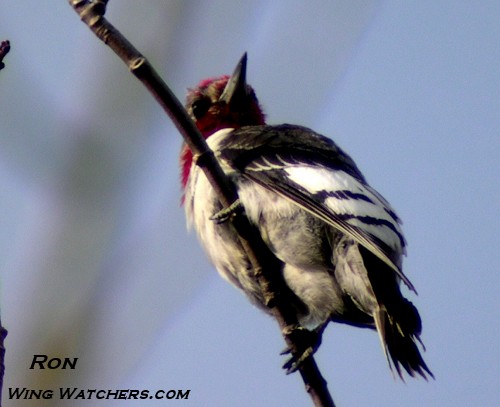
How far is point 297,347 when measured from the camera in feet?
11.8

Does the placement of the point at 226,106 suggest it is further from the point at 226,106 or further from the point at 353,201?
the point at 353,201

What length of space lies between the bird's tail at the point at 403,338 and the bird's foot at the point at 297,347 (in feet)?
1.20

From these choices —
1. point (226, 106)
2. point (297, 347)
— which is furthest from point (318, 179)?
point (226, 106)

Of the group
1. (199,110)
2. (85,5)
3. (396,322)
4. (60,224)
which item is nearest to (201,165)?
(85,5)

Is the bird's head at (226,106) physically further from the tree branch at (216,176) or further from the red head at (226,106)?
the tree branch at (216,176)

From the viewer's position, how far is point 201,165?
3035 mm

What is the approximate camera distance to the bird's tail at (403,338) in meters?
3.28

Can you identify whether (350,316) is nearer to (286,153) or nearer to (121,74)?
(286,153)

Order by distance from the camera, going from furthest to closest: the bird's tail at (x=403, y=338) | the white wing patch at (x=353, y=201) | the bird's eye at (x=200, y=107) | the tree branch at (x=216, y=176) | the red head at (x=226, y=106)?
the bird's eye at (x=200, y=107), the red head at (x=226, y=106), the white wing patch at (x=353, y=201), the bird's tail at (x=403, y=338), the tree branch at (x=216, y=176)

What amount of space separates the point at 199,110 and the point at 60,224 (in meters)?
3.78

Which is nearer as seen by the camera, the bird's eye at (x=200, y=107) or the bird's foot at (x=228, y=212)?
the bird's foot at (x=228, y=212)

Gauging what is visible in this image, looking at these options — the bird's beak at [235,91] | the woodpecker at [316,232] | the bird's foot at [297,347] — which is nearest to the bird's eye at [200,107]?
the bird's beak at [235,91]

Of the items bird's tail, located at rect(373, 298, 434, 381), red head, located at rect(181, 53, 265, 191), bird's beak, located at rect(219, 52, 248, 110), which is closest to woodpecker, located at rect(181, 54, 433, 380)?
bird's tail, located at rect(373, 298, 434, 381)

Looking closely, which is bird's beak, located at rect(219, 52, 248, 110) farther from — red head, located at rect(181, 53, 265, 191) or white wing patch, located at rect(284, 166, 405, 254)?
white wing patch, located at rect(284, 166, 405, 254)
